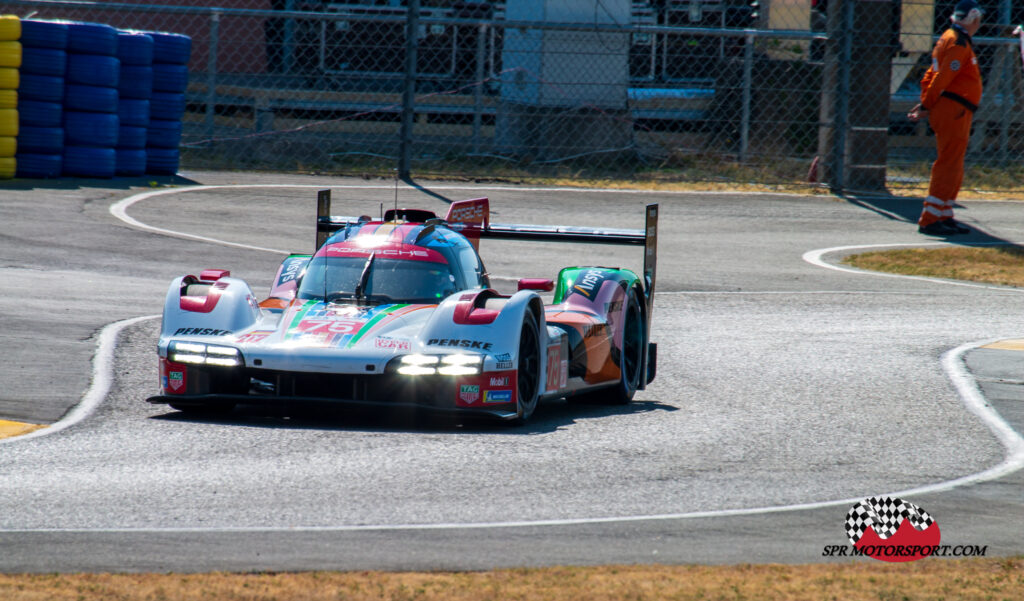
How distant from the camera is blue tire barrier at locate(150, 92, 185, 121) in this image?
59.7ft

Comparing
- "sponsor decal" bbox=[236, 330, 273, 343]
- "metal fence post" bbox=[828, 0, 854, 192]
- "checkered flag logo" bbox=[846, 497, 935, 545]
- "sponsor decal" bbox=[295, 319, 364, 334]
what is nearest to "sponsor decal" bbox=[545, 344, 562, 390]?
"sponsor decal" bbox=[295, 319, 364, 334]

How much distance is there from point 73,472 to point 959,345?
763cm

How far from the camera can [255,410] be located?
7.97 metres

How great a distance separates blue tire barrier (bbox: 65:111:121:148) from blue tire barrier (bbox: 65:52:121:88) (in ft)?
1.36

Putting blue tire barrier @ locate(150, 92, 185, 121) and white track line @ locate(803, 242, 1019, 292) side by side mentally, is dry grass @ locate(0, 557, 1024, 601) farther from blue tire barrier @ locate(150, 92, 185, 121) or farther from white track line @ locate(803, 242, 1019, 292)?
blue tire barrier @ locate(150, 92, 185, 121)

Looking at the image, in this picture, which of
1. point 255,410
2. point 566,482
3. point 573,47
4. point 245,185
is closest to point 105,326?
point 255,410

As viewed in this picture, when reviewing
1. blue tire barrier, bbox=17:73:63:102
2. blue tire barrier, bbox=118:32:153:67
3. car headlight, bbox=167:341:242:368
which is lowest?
car headlight, bbox=167:341:242:368

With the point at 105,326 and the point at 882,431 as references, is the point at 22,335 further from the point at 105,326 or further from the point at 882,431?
the point at 882,431

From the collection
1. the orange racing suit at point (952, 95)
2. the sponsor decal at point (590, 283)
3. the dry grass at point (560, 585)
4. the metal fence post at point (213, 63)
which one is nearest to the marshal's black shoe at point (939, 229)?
the orange racing suit at point (952, 95)

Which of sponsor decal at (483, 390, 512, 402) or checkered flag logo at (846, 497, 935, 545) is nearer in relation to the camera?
checkered flag logo at (846, 497, 935, 545)

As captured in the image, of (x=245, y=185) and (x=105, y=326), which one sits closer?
(x=105, y=326)

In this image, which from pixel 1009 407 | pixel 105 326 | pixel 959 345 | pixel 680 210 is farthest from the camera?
pixel 680 210

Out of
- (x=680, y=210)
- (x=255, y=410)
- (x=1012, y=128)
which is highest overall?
(x=1012, y=128)

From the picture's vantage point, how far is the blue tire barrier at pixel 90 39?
56.2ft
